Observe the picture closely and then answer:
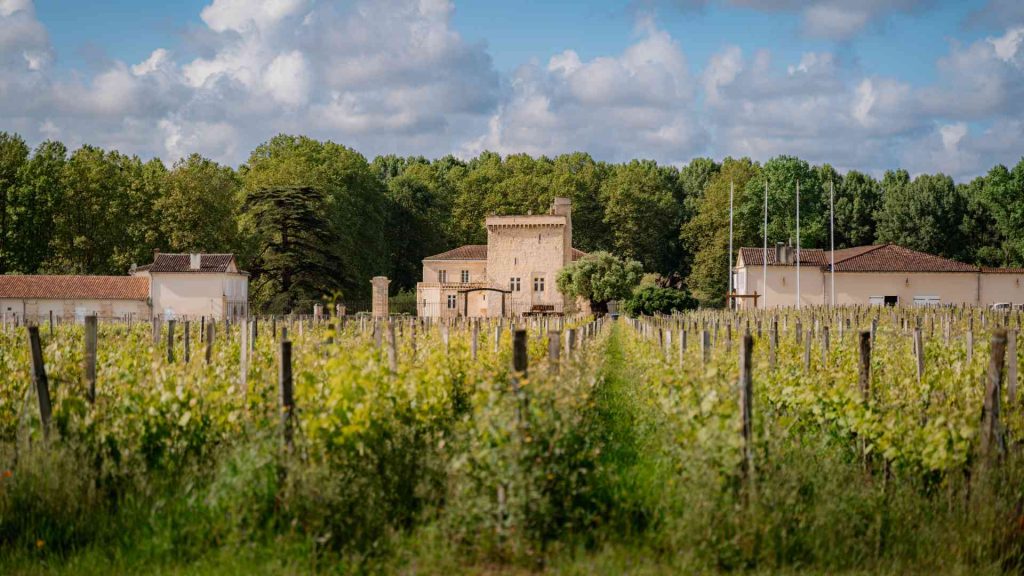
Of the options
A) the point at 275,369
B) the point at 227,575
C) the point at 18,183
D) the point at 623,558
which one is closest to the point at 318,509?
the point at 227,575

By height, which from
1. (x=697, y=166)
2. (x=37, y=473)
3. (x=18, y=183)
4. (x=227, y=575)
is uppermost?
(x=697, y=166)

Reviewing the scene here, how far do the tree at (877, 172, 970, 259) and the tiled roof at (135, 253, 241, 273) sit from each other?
4574cm

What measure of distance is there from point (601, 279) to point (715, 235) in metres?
14.7

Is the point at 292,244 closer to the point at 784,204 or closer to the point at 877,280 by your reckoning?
the point at 877,280

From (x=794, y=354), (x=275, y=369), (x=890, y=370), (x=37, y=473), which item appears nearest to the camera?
(x=37, y=473)

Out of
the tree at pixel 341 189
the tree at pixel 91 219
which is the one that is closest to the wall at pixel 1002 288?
the tree at pixel 341 189

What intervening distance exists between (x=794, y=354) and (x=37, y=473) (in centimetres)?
1243

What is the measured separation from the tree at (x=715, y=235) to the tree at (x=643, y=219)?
2.19 meters

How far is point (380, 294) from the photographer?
2173 inches

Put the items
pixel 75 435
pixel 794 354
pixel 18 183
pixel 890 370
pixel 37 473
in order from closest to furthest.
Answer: pixel 37 473, pixel 75 435, pixel 890 370, pixel 794 354, pixel 18 183

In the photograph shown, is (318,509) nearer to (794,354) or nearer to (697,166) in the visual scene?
(794,354)

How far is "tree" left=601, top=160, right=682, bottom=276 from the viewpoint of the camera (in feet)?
240

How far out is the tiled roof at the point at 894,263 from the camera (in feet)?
177

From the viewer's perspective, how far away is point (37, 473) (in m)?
7.16
